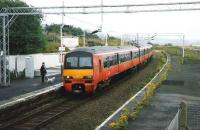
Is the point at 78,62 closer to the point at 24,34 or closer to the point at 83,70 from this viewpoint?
the point at 83,70

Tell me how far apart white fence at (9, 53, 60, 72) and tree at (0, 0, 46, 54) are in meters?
3.10

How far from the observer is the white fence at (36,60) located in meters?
32.4

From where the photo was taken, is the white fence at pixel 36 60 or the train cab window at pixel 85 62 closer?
the train cab window at pixel 85 62

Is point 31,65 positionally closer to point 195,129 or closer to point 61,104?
point 61,104

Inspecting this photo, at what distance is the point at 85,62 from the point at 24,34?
23078mm

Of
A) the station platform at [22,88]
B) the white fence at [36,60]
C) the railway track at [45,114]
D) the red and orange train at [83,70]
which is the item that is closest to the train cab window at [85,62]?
the red and orange train at [83,70]

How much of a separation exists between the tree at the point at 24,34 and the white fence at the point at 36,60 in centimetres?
310

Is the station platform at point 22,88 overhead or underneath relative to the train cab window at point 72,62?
underneath

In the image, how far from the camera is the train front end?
21.7 meters

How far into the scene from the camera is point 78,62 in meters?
22.0

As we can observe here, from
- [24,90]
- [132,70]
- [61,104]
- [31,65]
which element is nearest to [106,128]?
[61,104]

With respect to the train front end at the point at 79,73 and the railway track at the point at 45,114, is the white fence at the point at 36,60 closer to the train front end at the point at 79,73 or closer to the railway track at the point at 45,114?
the railway track at the point at 45,114

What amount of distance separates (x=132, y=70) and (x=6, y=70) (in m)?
14.4

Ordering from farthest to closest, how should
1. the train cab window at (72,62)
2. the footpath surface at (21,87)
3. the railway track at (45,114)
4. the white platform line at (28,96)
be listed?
the footpath surface at (21,87), the train cab window at (72,62), the white platform line at (28,96), the railway track at (45,114)
